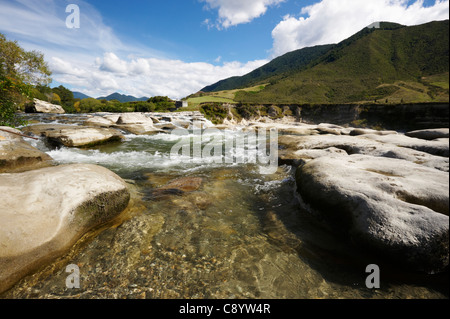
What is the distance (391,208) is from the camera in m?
4.44

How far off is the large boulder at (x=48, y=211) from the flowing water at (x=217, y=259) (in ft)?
1.00

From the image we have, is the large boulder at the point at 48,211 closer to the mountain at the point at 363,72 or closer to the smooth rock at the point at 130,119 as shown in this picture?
the smooth rock at the point at 130,119

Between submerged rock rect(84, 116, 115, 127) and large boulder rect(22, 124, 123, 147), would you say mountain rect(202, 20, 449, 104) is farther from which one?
large boulder rect(22, 124, 123, 147)

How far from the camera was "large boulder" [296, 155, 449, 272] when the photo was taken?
3.88 meters

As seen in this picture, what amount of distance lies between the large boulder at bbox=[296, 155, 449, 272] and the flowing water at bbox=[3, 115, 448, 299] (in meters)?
0.40

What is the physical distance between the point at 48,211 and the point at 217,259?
167 inches

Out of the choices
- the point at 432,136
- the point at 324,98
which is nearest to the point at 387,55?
the point at 324,98

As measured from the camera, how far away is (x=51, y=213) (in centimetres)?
445

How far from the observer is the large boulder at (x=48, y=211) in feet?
12.1

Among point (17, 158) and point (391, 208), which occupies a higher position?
point (17, 158)

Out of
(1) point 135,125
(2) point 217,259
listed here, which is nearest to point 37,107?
(1) point 135,125

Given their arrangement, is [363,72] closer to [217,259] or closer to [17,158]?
[217,259]
